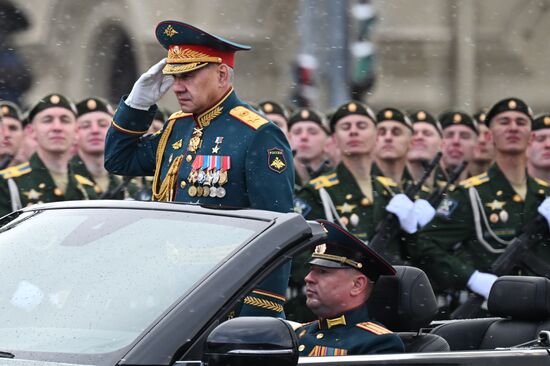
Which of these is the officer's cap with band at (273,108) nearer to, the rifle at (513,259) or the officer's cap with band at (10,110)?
the officer's cap with band at (10,110)

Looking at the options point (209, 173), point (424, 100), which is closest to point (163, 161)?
point (209, 173)

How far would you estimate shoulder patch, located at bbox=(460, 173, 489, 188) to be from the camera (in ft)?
36.8

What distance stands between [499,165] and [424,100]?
204 cm

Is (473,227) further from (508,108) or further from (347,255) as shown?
(347,255)

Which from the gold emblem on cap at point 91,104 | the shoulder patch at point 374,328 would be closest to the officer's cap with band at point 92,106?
the gold emblem on cap at point 91,104

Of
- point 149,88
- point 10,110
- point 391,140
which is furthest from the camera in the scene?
point 391,140

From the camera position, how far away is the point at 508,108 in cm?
1160

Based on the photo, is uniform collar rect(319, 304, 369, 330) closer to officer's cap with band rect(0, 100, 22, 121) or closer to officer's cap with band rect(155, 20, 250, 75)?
officer's cap with band rect(155, 20, 250, 75)

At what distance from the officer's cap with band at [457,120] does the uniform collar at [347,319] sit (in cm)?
748

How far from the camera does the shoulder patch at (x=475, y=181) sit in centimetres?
1120

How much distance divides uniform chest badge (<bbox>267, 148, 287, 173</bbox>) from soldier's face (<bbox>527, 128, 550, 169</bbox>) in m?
6.08

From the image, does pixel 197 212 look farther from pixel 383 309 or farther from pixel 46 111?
pixel 46 111

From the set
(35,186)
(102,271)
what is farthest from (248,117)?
(35,186)

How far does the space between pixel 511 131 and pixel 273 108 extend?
177 cm
